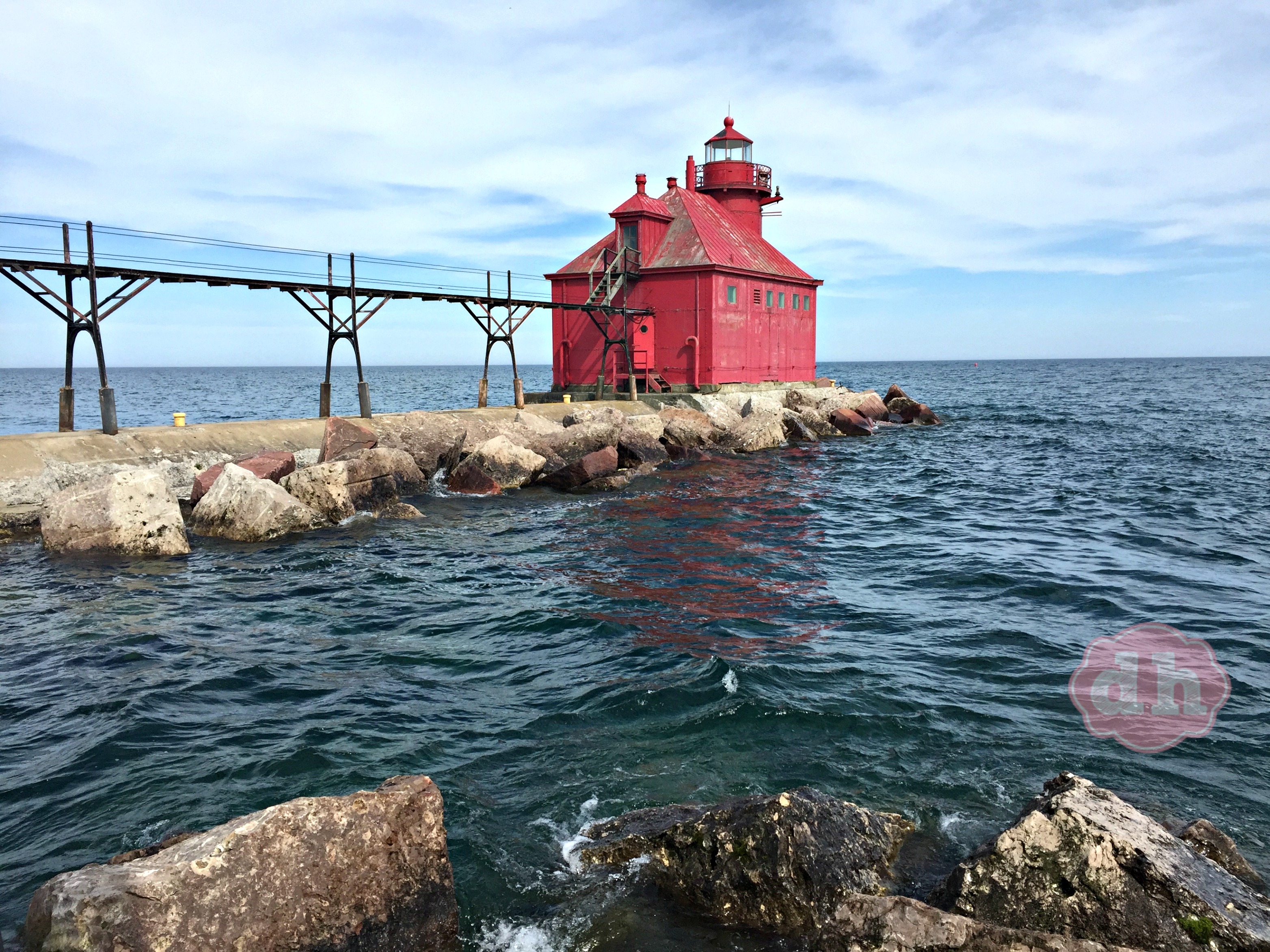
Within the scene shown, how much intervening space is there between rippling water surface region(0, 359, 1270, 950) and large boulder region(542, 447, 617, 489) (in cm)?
184

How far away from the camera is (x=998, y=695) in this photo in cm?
748

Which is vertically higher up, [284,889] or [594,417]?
[594,417]

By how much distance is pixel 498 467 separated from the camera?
18641mm

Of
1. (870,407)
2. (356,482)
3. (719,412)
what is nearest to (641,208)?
(719,412)

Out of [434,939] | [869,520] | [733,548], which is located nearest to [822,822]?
[434,939]

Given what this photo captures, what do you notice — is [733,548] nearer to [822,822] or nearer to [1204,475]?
[822,822]

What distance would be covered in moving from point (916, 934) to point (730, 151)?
3451 centimetres

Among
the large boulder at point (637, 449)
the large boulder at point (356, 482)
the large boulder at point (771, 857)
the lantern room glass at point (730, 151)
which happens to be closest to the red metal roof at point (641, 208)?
the lantern room glass at point (730, 151)

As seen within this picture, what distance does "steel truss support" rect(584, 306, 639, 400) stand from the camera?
27.8 meters

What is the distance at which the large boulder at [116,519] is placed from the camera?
12398 mm

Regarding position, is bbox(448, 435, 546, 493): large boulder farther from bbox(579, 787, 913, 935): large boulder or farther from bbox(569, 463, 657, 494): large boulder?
bbox(579, 787, 913, 935): large boulder

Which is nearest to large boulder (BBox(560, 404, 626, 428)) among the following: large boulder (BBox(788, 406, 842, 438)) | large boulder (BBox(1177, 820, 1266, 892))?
large boulder (BBox(788, 406, 842, 438))

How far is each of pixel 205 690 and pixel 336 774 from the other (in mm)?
2315

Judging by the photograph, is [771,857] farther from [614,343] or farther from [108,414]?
[614,343]
